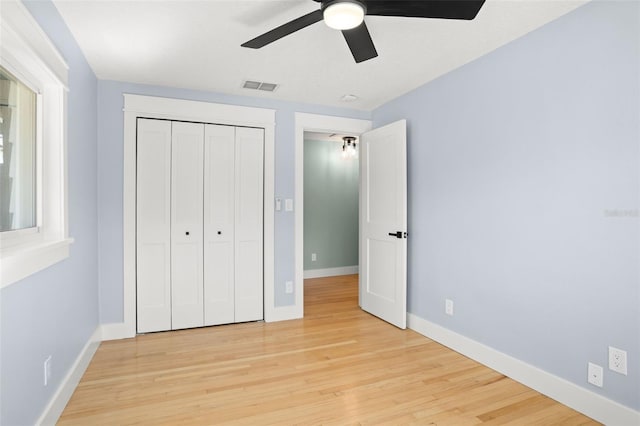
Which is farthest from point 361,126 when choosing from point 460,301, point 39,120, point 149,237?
point 39,120

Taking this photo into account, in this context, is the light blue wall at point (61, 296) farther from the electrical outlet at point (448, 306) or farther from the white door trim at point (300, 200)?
the electrical outlet at point (448, 306)

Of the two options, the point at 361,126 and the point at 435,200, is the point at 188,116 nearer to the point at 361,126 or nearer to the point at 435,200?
the point at 361,126

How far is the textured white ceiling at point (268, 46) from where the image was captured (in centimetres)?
208

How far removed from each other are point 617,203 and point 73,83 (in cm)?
332

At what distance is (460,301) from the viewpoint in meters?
2.95

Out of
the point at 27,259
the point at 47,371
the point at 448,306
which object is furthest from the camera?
the point at 448,306

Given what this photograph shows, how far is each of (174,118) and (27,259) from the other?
217cm

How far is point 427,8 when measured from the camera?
1669 millimetres

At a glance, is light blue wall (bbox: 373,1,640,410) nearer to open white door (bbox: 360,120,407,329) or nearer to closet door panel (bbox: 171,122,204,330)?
open white door (bbox: 360,120,407,329)

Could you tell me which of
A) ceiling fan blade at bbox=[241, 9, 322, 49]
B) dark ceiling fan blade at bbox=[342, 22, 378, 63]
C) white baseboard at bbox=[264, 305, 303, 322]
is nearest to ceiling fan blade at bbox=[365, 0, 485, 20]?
dark ceiling fan blade at bbox=[342, 22, 378, 63]

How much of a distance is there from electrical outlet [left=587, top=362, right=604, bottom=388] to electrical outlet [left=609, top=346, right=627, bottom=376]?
67mm

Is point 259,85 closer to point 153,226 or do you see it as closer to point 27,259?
point 153,226

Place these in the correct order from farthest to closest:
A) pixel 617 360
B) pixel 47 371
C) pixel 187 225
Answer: pixel 187 225, pixel 617 360, pixel 47 371

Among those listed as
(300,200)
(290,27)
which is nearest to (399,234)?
(300,200)
